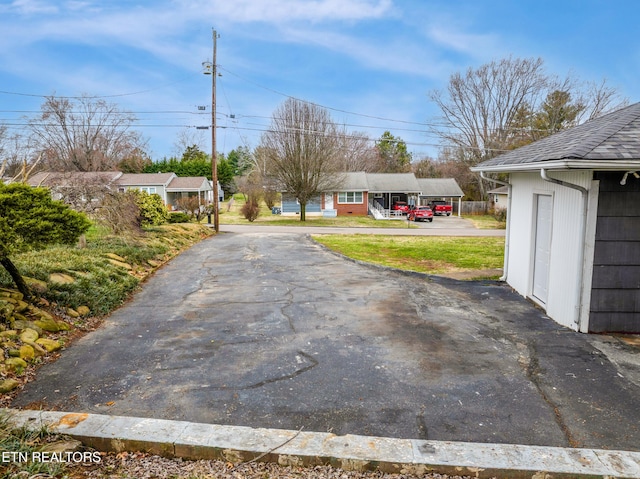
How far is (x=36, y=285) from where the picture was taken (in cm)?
667

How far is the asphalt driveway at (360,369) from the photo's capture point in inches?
146

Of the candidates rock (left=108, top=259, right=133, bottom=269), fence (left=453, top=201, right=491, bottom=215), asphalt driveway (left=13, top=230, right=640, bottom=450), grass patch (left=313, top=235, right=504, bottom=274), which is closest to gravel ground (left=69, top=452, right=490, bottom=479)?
asphalt driveway (left=13, top=230, right=640, bottom=450)

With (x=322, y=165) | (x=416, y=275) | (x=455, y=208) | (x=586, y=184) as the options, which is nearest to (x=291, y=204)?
(x=322, y=165)

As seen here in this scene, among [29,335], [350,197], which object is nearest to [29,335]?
[29,335]

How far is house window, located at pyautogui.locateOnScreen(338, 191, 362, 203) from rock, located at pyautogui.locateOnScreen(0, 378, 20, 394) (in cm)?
3525

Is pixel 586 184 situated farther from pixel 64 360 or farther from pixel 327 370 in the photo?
pixel 64 360

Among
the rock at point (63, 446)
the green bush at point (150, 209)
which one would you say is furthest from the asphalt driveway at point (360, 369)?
the green bush at point (150, 209)

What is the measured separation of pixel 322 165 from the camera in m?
32.3

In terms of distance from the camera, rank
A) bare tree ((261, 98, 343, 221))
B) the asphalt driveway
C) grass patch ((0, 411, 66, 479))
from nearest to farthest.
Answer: grass patch ((0, 411, 66, 479)), the asphalt driveway, bare tree ((261, 98, 343, 221))

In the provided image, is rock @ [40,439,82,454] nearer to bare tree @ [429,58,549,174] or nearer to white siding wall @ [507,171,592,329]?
white siding wall @ [507,171,592,329]

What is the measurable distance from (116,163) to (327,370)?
44724 millimetres

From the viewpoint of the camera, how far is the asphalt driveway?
3.71 meters

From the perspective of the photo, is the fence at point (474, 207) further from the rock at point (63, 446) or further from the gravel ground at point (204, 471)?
the rock at point (63, 446)

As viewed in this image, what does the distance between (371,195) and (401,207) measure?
3272 millimetres
